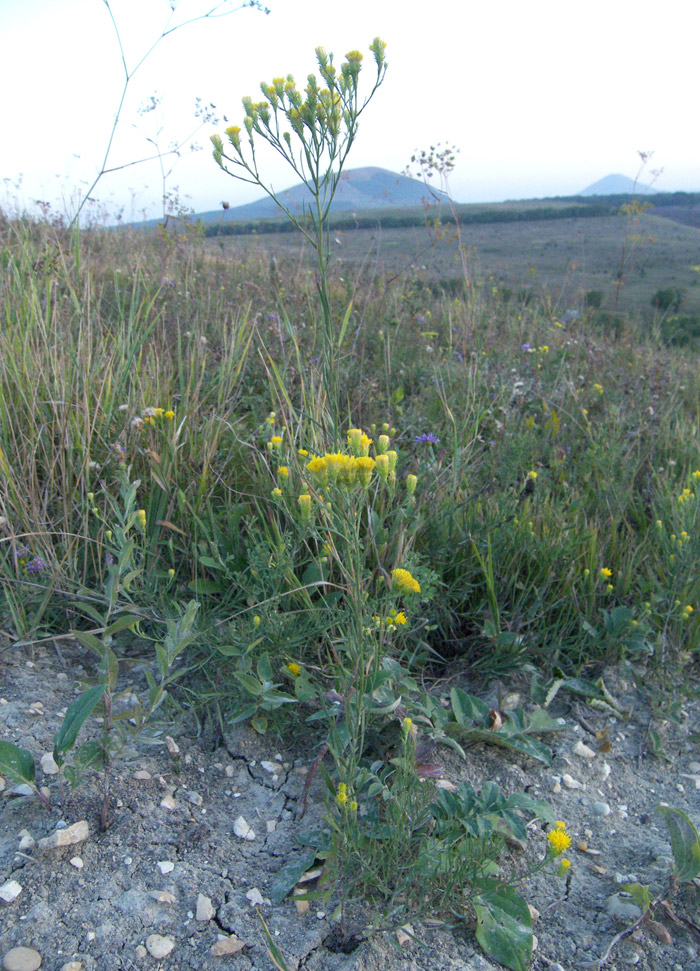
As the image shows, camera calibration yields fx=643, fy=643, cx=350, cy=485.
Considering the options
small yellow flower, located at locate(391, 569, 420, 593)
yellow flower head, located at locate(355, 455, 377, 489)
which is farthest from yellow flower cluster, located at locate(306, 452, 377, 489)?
small yellow flower, located at locate(391, 569, 420, 593)

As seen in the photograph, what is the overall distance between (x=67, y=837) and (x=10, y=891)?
0.13m

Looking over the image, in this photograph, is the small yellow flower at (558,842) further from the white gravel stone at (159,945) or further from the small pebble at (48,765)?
the small pebble at (48,765)

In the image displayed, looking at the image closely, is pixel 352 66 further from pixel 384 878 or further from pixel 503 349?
pixel 503 349

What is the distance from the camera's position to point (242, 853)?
4.60ft

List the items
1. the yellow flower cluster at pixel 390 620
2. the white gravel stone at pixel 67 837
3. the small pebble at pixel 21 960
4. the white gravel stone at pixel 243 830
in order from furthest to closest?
the yellow flower cluster at pixel 390 620 < the white gravel stone at pixel 243 830 < the white gravel stone at pixel 67 837 < the small pebble at pixel 21 960

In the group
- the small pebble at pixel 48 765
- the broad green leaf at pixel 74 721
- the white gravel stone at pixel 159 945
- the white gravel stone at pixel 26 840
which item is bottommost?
the white gravel stone at pixel 159 945

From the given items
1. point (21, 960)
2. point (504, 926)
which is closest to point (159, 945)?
point (21, 960)

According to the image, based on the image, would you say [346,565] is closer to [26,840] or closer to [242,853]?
[242,853]

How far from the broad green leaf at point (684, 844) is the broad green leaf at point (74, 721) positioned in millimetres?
1274

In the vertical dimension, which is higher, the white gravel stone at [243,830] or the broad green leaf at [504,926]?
the white gravel stone at [243,830]

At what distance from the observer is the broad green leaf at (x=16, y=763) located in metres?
1.33

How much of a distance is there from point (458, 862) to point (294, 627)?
2.44ft

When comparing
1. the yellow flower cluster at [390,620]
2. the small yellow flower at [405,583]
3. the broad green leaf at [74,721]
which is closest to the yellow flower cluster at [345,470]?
the small yellow flower at [405,583]

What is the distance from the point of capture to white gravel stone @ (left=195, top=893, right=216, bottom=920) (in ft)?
4.07
